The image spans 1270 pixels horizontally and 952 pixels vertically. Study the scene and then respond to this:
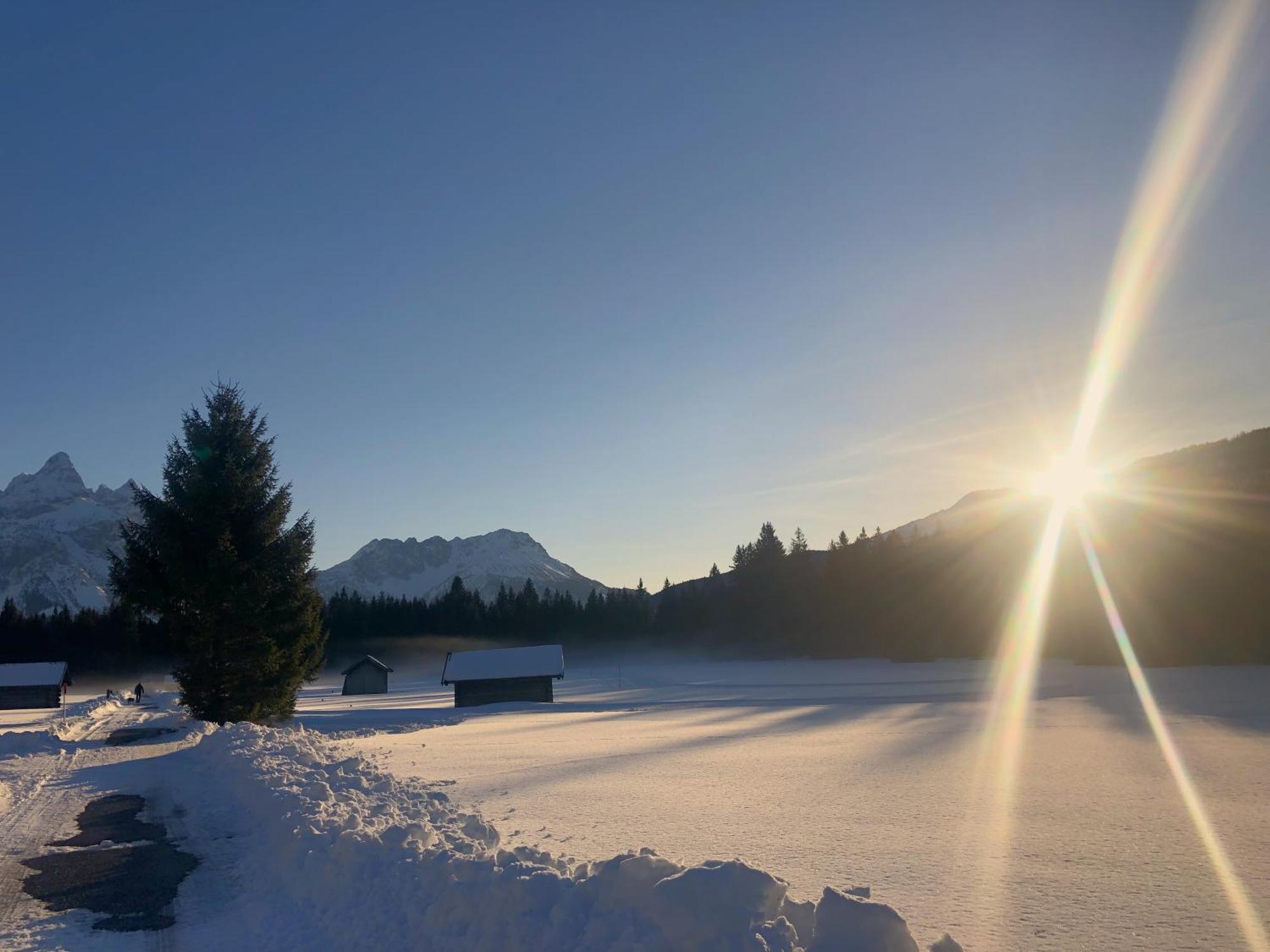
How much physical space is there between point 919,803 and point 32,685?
71.6 metres

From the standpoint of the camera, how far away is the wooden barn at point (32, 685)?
59969 mm

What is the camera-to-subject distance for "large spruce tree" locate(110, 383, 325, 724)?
24.1 m

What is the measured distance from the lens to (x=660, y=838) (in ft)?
30.7

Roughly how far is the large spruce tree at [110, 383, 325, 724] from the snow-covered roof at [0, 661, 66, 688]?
154 feet

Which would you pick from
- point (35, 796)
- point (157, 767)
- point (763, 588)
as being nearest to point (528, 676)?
point (157, 767)

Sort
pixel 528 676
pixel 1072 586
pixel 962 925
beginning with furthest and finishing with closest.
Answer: pixel 1072 586 < pixel 528 676 < pixel 962 925

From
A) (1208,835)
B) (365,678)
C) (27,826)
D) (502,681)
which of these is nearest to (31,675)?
(365,678)

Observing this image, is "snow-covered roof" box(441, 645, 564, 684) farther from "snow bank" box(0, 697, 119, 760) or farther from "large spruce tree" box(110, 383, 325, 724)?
"large spruce tree" box(110, 383, 325, 724)

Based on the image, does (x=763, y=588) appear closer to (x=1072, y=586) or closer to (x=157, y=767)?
(x=1072, y=586)

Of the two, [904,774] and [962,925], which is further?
[904,774]

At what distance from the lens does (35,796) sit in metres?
14.0

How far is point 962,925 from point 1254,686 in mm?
44366

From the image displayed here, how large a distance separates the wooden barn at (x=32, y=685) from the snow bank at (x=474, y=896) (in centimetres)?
6496

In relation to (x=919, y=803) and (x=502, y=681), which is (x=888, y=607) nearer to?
(x=502, y=681)
